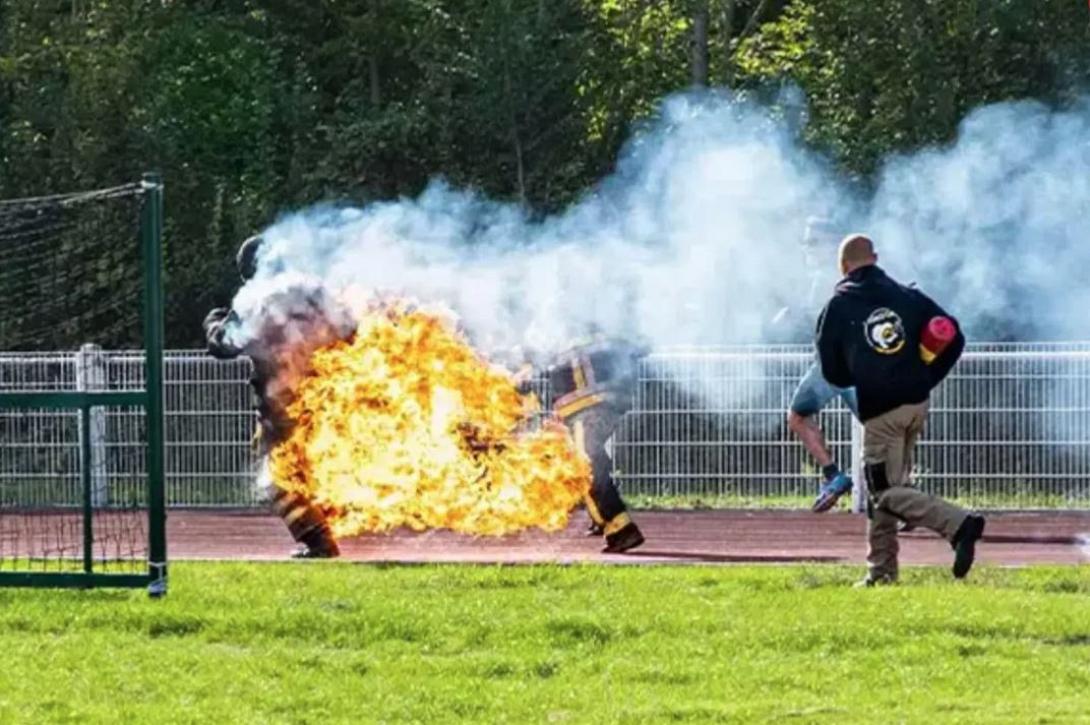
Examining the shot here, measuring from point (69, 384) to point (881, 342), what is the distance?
10983 mm

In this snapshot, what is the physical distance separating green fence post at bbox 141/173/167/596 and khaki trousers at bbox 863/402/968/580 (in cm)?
378

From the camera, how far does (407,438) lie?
16.8m

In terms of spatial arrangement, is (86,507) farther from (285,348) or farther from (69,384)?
(69,384)

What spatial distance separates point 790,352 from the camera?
22.2 m

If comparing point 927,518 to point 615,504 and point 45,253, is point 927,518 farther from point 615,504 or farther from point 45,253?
point 45,253

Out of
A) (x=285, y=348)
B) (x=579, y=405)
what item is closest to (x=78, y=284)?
(x=285, y=348)

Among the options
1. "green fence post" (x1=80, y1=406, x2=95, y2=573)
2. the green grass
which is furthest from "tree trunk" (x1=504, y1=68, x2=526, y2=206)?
"green fence post" (x1=80, y1=406, x2=95, y2=573)

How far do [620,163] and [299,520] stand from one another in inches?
542

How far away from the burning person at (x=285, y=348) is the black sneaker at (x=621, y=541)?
1737 mm

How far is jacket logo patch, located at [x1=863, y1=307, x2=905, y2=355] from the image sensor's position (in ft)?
46.9

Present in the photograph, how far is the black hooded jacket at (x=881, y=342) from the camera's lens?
14.3 metres

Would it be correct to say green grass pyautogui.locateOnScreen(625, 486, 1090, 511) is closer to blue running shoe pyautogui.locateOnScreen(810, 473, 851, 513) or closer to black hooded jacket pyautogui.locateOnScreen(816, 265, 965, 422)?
blue running shoe pyautogui.locateOnScreen(810, 473, 851, 513)

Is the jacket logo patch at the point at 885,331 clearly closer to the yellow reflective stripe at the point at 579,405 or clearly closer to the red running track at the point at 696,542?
the red running track at the point at 696,542

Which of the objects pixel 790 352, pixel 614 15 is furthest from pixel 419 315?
pixel 614 15
